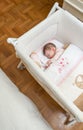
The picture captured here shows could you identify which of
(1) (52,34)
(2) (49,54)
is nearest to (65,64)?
(2) (49,54)

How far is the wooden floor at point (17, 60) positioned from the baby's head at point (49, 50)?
0.32 metres

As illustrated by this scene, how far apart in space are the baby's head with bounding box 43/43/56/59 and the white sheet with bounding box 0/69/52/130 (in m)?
0.44

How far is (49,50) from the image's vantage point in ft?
4.46

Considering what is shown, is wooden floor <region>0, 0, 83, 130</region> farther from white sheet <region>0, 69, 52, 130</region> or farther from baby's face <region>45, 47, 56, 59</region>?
white sheet <region>0, 69, 52, 130</region>

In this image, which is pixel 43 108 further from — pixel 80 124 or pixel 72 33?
pixel 72 33

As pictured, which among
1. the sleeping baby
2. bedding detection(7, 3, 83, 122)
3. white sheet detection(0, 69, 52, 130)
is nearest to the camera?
white sheet detection(0, 69, 52, 130)

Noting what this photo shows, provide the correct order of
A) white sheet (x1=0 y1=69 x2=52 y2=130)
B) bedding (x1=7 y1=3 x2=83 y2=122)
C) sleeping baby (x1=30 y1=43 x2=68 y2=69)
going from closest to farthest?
white sheet (x1=0 y1=69 x2=52 y2=130)
bedding (x1=7 y1=3 x2=83 y2=122)
sleeping baby (x1=30 y1=43 x2=68 y2=69)

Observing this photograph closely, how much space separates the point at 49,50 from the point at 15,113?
0.58 meters

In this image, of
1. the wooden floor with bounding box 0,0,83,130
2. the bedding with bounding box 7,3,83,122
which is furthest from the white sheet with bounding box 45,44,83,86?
the wooden floor with bounding box 0,0,83,130

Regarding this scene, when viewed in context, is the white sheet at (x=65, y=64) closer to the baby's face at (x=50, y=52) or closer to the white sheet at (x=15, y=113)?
the baby's face at (x=50, y=52)

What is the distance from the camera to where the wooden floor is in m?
1.44

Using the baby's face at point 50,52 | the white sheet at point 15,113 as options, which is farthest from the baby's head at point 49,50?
the white sheet at point 15,113

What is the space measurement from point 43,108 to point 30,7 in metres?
1.13

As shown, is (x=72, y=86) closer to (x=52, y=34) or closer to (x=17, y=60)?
(x=52, y=34)
